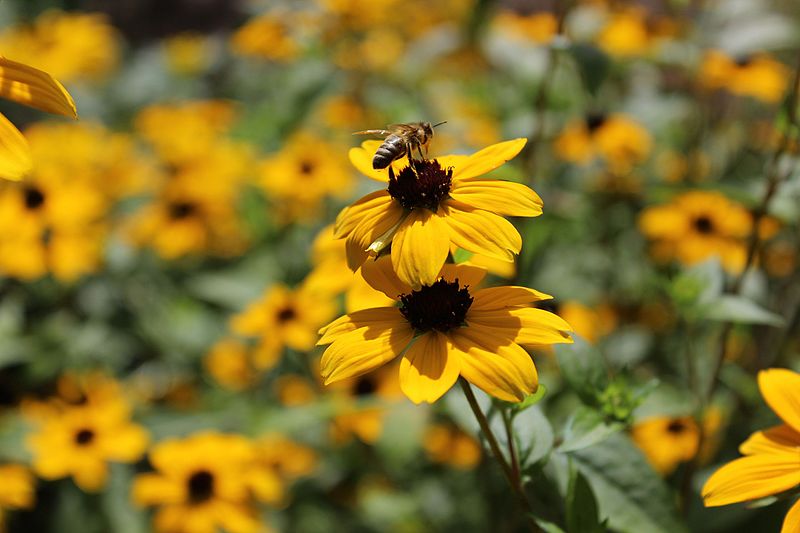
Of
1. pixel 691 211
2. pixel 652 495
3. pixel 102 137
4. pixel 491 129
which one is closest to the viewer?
pixel 652 495

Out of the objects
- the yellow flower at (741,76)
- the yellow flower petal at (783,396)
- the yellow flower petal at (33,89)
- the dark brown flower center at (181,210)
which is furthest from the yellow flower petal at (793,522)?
the dark brown flower center at (181,210)

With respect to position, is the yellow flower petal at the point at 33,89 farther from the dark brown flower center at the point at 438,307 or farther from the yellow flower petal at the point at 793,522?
the yellow flower petal at the point at 793,522

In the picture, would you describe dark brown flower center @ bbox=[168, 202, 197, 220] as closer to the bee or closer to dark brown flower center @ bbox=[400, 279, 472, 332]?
the bee

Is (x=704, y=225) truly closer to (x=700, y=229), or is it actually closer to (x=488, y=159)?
(x=700, y=229)

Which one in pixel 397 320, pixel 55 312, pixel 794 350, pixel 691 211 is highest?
pixel 55 312

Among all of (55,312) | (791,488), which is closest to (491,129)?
(55,312)

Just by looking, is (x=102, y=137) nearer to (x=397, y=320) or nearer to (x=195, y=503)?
(x=195, y=503)

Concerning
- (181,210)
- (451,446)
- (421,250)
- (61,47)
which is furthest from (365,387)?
(61,47)
